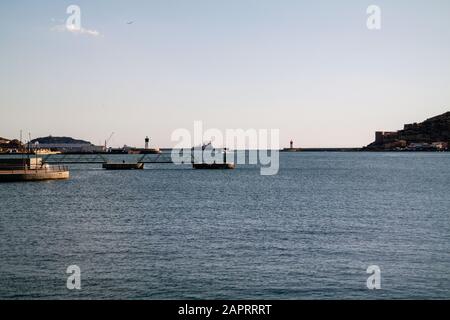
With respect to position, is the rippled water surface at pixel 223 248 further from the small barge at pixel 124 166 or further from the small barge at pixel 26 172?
the small barge at pixel 124 166

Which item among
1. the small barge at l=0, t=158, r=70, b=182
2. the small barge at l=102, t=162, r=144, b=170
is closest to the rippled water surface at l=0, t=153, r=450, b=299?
the small barge at l=0, t=158, r=70, b=182

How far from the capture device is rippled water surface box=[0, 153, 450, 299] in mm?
30562

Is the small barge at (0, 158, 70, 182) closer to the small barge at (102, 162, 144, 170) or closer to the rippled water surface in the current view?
the rippled water surface

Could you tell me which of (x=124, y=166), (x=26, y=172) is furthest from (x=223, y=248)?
(x=124, y=166)

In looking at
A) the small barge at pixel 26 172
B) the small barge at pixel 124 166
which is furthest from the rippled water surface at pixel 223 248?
the small barge at pixel 124 166

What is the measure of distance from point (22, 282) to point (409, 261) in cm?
2574

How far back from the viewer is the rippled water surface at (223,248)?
30562mm

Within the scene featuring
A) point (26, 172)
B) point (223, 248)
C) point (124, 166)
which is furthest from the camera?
point (124, 166)

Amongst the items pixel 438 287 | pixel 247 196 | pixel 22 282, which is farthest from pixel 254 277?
pixel 247 196

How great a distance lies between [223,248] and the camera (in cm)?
4225

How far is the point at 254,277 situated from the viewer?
108ft

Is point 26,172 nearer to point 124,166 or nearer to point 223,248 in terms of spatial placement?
point 124,166

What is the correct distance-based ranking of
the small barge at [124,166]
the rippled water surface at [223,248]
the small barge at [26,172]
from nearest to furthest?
the rippled water surface at [223,248]
the small barge at [26,172]
the small barge at [124,166]
